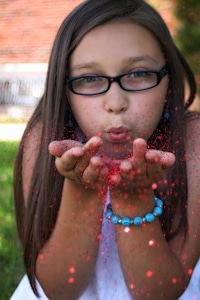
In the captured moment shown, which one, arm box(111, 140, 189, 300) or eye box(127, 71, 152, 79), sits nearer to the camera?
arm box(111, 140, 189, 300)

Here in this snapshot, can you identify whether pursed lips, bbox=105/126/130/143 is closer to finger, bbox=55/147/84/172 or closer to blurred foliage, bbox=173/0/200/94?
finger, bbox=55/147/84/172

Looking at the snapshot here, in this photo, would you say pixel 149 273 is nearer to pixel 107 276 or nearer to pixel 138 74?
pixel 107 276

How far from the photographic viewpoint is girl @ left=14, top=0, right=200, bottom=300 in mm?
862

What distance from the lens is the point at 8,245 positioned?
6.54 ft

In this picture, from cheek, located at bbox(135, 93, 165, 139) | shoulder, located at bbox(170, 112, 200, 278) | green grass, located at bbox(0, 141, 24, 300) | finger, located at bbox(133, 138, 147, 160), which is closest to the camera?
finger, located at bbox(133, 138, 147, 160)

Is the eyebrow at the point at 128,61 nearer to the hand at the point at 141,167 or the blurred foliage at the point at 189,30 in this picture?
the hand at the point at 141,167

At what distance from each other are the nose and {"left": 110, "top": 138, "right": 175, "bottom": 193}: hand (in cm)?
16

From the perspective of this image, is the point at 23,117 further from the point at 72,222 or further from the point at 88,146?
the point at 88,146

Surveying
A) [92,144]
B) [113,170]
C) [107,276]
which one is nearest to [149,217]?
[113,170]

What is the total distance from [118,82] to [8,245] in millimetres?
Answer: 1256

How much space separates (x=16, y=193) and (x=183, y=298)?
0.52 metres

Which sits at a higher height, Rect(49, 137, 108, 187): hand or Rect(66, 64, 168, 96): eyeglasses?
Rect(66, 64, 168, 96): eyeglasses

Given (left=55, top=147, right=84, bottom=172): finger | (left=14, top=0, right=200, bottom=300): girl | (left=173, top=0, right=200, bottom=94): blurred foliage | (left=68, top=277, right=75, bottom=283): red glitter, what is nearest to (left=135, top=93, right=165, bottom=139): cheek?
(left=14, top=0, right=200, bottom=300): girl

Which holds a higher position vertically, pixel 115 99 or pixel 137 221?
pixel 115 99
